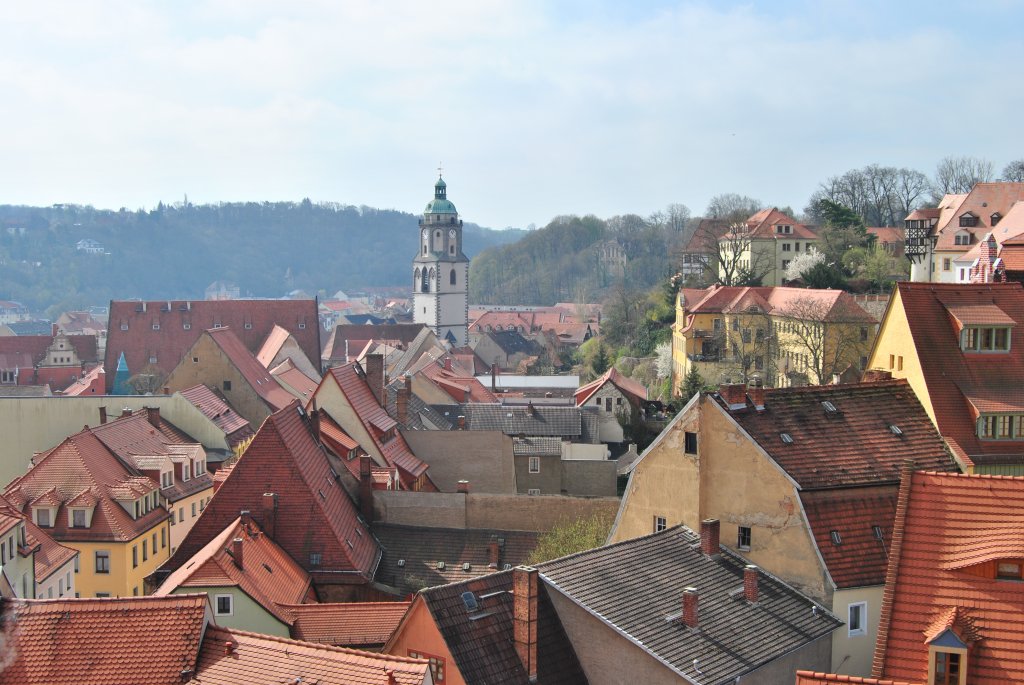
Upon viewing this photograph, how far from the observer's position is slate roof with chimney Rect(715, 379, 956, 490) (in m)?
27.0

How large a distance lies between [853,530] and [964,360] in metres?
7.05

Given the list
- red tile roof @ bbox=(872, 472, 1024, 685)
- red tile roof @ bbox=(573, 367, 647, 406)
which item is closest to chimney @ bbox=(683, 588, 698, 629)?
red tile roof @ bbox=(872, 472, 1024, 685)

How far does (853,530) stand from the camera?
2631cm

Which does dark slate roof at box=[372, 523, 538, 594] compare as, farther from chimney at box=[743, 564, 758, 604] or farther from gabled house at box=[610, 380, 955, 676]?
chimney at box=[743, 564, 758, 604]

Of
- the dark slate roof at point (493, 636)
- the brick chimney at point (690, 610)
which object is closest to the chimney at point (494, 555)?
the dark slate roof at point (493, 636)

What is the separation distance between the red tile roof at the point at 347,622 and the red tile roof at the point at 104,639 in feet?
28.5

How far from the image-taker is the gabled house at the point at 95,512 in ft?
125

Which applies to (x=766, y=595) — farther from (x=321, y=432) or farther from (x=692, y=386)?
(x=692, y=386)

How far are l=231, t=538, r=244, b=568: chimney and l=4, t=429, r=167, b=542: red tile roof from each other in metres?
8.41

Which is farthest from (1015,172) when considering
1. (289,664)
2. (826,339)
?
(289,664)

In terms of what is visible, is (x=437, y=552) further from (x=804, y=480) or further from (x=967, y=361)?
(x=967, y=361)

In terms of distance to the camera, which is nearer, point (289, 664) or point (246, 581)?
point (289, 664)

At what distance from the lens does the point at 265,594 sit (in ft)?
99.5

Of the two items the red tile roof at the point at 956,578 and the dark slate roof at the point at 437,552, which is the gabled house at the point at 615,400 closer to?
the dark slate roof at the point at 437,552
